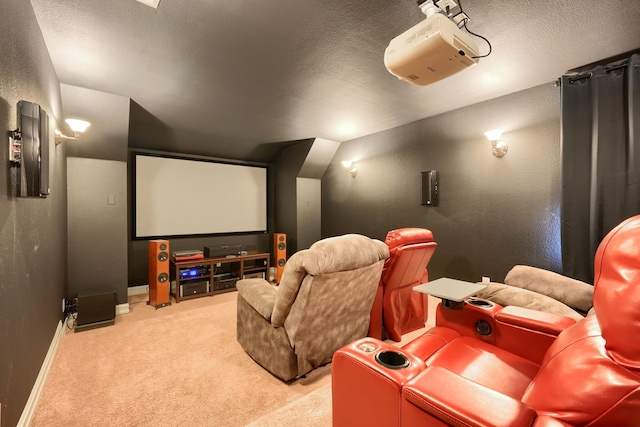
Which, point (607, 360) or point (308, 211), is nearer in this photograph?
point (607, 360)

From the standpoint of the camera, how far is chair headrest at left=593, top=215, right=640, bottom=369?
641 millimetres

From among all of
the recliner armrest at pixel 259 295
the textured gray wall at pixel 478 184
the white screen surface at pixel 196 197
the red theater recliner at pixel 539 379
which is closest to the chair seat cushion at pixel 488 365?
the red theater recliner at pixel 539 379

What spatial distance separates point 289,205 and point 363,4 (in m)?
Answer: 4.20

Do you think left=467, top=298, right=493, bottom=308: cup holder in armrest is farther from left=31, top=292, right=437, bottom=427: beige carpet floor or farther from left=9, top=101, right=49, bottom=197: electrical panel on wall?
left=9, top=101, right=49, bottom=197: electrical panel on wall

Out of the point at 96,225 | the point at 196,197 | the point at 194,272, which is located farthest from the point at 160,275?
the point at 196,197

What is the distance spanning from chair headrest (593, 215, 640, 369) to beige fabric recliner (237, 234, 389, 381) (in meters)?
1.20

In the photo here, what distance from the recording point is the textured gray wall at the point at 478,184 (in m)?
3.05

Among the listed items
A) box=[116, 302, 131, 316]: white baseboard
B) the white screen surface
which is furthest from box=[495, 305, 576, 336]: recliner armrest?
the white screen surface

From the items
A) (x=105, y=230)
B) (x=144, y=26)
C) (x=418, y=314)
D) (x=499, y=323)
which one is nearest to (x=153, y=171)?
(x=105, y=230)

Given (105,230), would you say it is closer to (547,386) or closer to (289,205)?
(289,205)

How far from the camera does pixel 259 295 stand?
2277mm

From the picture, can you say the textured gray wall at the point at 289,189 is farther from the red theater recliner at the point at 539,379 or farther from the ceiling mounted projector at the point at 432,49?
the red theater recliner at the point at 539,379

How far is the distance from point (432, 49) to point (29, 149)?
237 cm

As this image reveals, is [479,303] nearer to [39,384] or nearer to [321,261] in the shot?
[321,261]
